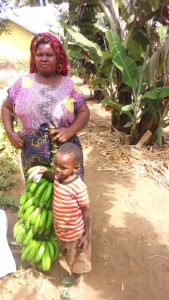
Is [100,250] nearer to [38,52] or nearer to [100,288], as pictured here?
[100,288]

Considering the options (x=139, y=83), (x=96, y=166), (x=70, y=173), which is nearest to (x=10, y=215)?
(x=70, y=173)

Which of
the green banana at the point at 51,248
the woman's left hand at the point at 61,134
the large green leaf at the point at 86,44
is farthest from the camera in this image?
the large green leaf at the point at 86,44

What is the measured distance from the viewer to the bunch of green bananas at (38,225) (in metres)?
2.13

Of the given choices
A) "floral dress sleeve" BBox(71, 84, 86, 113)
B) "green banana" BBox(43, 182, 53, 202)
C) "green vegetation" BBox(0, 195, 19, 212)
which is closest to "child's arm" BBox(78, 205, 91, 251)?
"green banana" BBox(43, 182, 53, 202)

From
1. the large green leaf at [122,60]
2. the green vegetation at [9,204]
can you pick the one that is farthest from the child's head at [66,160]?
the large green leaf at [122,60]

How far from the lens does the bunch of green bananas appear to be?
213 cm

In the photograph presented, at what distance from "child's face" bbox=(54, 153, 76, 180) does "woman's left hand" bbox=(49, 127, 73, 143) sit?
0.25 metres

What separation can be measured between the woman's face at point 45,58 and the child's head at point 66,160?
0.58 metres

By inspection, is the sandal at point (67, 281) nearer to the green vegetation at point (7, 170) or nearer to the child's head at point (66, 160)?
the child's head at point (66, 160)

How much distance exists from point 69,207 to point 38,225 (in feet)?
1.16

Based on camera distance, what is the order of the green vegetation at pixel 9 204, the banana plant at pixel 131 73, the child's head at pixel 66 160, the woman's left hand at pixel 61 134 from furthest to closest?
1. the banana plant at pixel 131 73
2. the green vegetation at pixel 9 204
3. the woman's left hand at pixel 61 134
4. the child's head at pixel 66 160

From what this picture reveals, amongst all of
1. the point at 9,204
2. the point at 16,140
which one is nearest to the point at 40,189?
the point at 16,140

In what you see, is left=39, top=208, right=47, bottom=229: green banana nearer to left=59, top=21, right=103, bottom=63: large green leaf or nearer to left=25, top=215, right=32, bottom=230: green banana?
left=25, top=215, right=32, bottom=230: green banana

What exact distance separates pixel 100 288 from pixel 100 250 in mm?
454
